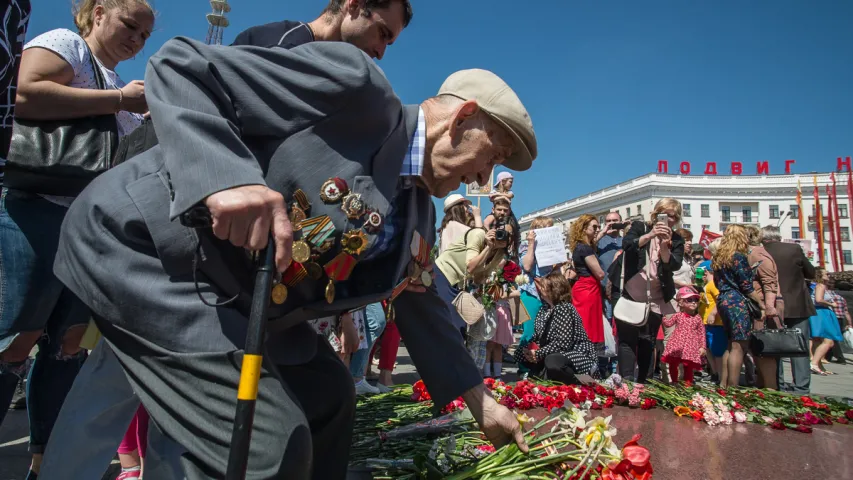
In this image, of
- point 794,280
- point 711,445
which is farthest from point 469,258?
point 794,280

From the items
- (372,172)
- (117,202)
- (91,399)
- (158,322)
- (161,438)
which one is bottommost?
(161,438)

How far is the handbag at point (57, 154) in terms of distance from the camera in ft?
6.34

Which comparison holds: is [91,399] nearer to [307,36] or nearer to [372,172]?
[372,172]

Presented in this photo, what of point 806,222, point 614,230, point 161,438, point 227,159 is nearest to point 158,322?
point 227,159

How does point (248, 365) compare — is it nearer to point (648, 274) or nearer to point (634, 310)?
point (634, 310)

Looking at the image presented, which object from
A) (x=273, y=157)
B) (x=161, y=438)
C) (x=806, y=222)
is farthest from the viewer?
(x=806, y=222)

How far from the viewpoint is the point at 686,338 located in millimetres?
6785

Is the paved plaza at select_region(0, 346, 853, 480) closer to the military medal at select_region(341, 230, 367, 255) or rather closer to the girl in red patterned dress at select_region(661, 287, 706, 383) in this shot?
the military medal at select_region(341, 230, 367, 255)

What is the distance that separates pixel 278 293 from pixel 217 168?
333 millimetres

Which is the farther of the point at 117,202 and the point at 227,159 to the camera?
the point at 117,202

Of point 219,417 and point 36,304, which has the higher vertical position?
point 36,304

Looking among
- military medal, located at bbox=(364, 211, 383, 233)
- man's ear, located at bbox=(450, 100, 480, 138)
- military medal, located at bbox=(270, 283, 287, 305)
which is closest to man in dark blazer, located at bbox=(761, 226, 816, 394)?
man's ear, located at bbox=(450, 100, 480, 138)

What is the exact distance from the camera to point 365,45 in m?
2.29

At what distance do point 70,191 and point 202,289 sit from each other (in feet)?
3.70
